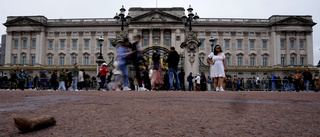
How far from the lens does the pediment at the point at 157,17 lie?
51406 millimetres

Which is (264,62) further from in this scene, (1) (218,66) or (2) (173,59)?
(1) (218,66)

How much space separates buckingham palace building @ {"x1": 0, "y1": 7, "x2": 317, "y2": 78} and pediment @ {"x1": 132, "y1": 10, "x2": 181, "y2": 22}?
1303 mm

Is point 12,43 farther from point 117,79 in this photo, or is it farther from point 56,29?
point 117,79

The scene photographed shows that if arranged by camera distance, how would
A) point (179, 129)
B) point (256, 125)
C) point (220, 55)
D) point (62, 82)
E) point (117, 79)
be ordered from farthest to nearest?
point (62, 82) → point (220, 55) → point (117, 79) → point (256, 125) → point (179, 129)

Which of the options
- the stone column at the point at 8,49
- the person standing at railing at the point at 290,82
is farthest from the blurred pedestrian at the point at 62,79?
the stone column at the point at 8,49

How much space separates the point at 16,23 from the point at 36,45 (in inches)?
271

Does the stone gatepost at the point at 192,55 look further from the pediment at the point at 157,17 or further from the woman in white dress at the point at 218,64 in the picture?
the pediment at the point at 157,17

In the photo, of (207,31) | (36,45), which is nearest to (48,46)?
(36,45)

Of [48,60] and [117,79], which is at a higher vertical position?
[48,60]

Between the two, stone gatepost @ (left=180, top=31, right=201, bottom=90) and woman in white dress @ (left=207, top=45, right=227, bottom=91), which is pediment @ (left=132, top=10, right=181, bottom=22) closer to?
stone gatepost @ (left=180, top=31, right=201, bottom=90)

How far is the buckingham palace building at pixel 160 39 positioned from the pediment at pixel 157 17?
1.30 m

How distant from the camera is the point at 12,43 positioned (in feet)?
182

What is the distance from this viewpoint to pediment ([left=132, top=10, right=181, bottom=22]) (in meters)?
51.4

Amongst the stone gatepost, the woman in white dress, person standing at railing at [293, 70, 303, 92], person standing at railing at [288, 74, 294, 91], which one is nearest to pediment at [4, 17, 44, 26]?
the stone gatepost
